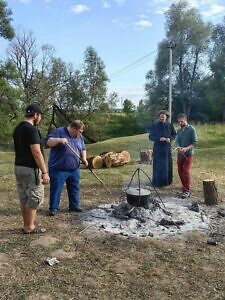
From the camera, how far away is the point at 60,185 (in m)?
5.79

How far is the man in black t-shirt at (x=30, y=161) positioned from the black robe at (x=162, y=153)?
3.52 meters

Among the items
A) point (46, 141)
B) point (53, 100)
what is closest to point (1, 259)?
point (46, 141)

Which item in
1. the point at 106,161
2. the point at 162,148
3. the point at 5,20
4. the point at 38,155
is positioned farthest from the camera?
the point at 5,20

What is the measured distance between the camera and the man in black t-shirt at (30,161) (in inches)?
181

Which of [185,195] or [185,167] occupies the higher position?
[185,167]

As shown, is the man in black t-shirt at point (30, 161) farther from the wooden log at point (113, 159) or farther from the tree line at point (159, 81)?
the tree line at point (159, 81)

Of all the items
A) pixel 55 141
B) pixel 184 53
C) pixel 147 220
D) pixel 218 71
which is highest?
pixel 184 53

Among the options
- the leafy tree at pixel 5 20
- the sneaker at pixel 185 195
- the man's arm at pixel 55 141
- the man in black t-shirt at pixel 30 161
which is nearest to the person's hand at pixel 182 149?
the sneaker at pixel 185 195

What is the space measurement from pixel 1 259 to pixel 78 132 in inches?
87.5

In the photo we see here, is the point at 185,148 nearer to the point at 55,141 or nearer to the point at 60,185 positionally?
the point at 60,185

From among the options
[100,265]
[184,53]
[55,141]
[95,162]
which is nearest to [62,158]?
[55,141]

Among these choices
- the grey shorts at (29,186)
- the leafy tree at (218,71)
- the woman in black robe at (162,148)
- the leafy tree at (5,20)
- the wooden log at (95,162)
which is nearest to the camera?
the grey shorts at (29,186)

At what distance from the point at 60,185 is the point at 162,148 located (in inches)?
111

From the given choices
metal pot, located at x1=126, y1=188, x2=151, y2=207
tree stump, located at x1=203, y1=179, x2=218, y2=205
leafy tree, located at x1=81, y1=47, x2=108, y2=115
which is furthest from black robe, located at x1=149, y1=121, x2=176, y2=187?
leafy tree, located at x1=81, y1=47, x2=108, y2=115
